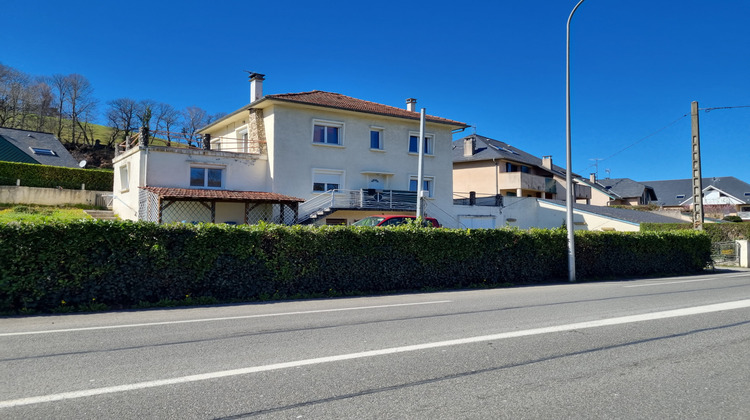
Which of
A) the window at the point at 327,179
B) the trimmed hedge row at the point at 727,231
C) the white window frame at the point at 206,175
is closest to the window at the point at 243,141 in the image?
the white window frame at the point at 206,175

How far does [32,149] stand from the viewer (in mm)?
42844

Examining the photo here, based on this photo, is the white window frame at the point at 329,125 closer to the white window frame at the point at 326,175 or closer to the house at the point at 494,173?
the white window frame at the point at 326,175

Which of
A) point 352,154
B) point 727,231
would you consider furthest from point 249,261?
point 727,231

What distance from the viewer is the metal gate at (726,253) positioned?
25.4 m

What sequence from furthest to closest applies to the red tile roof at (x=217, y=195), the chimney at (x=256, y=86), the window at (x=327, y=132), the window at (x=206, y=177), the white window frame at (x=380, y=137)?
1. the chimney at (x=256, y=86)
2. the white window frame at (x=380, y=137)
3. the window at (x=327, y=132)
4. the window at (x=206, y=177)
5. the red tile roof at (x=217, y=195)

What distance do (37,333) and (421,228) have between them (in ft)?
29.4

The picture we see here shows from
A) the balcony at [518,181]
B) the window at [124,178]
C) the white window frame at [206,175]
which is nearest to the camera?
the white window frame at [206,175]

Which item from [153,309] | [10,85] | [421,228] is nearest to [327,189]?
[421,228]

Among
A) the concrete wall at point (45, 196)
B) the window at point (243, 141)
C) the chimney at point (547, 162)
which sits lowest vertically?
the concrete wall at point (45, 196)

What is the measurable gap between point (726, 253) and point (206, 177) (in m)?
27.2

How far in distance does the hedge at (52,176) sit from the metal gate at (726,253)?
39764 millimetres

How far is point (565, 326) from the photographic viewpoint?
7.64 metres

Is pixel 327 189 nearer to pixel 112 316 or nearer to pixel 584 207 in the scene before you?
pixel 112 316

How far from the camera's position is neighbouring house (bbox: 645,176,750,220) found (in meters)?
70.7
